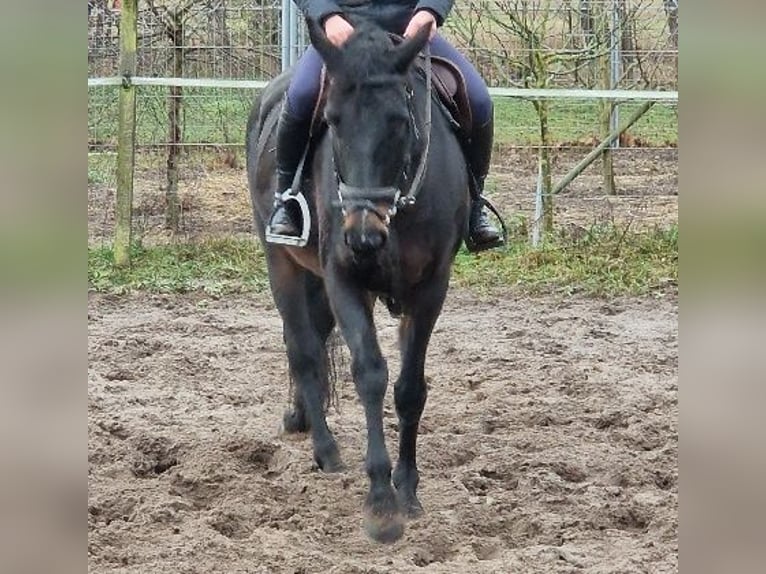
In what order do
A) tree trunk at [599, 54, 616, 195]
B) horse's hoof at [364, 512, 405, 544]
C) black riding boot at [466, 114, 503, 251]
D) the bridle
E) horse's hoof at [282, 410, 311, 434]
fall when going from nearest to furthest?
the bridle
horse's hoof at [364, 512, 405, 544]
black riding boot at [466, 114, 503, 251]
horse's hoof at [282, 410, 311, 434]
tree trunk at [599, 54, 616, 195]

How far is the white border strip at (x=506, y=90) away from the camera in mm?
9664

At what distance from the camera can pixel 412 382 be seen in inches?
185

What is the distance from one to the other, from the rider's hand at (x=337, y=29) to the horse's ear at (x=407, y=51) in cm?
26

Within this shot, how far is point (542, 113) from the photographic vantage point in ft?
34.3

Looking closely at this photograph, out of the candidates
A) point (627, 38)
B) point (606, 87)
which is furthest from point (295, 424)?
point (627, 38)

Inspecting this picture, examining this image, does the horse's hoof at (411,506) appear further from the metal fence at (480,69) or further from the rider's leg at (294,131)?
the metal fence at (480,69)

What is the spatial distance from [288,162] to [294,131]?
0.19 m

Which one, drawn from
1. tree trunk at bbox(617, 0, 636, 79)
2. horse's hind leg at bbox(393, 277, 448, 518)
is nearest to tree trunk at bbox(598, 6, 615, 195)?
tree trunk at bbox(617, 0, 636, 79)

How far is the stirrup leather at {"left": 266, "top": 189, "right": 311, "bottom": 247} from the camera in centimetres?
486

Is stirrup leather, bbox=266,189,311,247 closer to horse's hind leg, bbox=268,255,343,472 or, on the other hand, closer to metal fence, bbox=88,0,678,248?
horse's hind leg, bbox=268,255,343,472

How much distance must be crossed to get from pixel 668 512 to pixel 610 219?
649cm

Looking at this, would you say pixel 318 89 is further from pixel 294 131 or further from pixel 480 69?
pixel 480 69

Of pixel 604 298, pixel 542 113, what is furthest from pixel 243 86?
pixel 604 298
